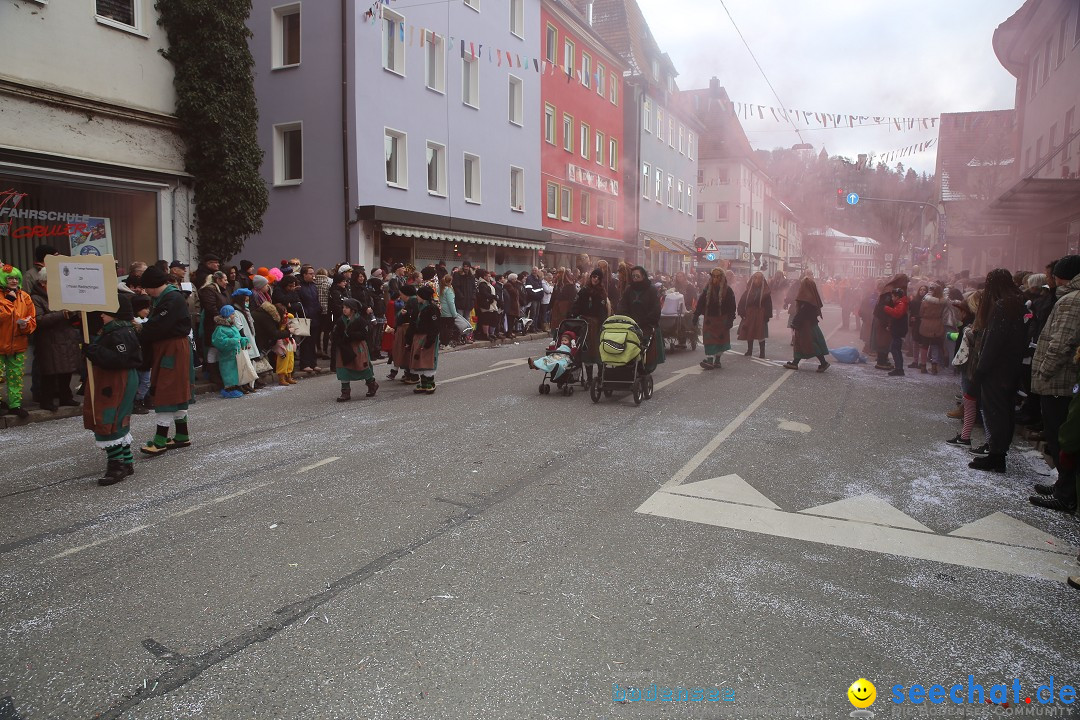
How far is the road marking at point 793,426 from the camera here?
8190 mm

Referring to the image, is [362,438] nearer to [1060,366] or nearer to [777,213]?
[1060,366]

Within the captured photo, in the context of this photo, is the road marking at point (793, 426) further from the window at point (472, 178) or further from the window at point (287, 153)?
the window at point (472, 178)

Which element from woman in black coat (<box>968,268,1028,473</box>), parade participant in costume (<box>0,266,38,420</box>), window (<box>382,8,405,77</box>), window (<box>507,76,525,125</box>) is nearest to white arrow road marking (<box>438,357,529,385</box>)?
parade participant in costume (<box>0,266,38,420</box>)

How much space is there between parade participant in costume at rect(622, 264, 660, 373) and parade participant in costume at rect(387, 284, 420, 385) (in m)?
2.95

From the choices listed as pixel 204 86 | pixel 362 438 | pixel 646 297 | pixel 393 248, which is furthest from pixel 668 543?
pixel 393 248

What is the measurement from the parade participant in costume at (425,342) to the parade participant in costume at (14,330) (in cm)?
444

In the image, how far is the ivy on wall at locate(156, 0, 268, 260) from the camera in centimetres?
1495

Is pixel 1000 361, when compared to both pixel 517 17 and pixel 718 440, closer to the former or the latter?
pixel 718 440

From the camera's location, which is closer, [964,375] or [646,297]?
[964,375]

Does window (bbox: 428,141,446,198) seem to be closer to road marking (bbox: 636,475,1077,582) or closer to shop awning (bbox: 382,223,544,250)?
shop awning (bbox: 382,223,544,250)

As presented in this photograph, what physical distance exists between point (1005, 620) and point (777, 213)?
7282cm

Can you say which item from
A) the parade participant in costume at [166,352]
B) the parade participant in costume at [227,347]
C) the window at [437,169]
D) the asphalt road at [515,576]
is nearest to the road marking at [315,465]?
the asphalt road at [515,576]

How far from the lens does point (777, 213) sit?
235ft

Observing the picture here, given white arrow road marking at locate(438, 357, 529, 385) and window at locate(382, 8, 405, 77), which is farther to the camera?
window at locate(382, 8, 405, 77)
